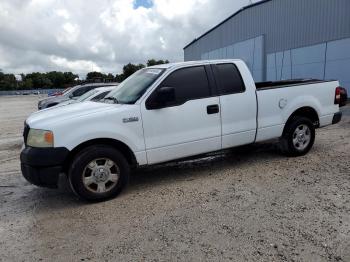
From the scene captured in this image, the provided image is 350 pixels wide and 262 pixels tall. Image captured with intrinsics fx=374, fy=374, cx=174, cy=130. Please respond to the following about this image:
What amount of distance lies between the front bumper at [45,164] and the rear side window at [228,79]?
8.64ft

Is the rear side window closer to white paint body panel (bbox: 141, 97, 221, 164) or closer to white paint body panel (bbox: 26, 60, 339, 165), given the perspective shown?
white paint body panel (bbox: 26, 60, 339, 165)

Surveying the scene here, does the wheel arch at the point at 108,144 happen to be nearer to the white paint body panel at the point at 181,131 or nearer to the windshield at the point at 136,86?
the white paint body panel at the point at 181,131

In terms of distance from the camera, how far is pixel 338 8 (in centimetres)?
1942

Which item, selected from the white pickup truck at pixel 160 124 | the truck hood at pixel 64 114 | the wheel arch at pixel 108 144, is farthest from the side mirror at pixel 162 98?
the wheel arch at pixel 108 144

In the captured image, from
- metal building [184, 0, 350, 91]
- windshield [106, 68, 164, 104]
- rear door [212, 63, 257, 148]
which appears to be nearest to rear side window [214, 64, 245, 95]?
rear door [212, 63, 257, 148]

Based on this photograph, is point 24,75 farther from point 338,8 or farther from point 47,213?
point 47,213

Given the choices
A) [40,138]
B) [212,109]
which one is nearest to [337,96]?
[212,109]

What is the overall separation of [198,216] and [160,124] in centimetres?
155

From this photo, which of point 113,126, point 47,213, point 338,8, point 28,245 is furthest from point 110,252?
point 338,8

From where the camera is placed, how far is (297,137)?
22.5ft

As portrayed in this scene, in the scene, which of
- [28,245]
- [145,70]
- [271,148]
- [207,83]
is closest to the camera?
[28,245]

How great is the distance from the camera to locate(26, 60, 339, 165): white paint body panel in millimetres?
5031

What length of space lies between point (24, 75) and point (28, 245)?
158 metres

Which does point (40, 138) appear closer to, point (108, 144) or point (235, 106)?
point (108, 144)
